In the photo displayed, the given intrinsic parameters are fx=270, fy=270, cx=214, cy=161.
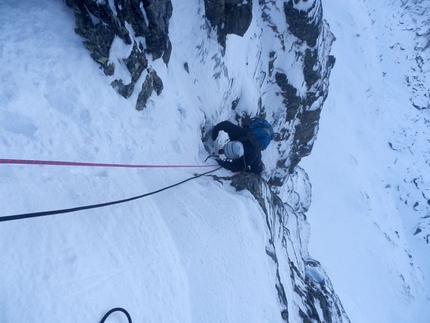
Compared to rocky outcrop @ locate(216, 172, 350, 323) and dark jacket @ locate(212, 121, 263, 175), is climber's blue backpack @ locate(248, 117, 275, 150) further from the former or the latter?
rocky outcrop @ locate(216, 172, 350, 323)

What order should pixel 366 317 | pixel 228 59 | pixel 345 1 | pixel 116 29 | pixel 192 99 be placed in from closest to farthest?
pixel 116 29
pixel 192 99
pixel 228 59
pixel 366 317
pixel 345 1

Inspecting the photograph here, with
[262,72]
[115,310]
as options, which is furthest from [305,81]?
[115,310]

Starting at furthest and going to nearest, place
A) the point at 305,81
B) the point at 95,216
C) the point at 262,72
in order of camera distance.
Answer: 1. the point at 305,81
2. the point at 262,72
3. the point at 95,216

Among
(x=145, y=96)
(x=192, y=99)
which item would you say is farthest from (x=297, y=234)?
(x=145, y=96)

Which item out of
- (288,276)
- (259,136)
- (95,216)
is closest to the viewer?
(95,216)

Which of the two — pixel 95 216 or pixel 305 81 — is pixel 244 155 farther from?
pixel 305 81

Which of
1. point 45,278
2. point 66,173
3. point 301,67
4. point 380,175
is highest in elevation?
point 380,175

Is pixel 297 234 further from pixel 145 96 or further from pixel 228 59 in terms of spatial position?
pixel 145 96
